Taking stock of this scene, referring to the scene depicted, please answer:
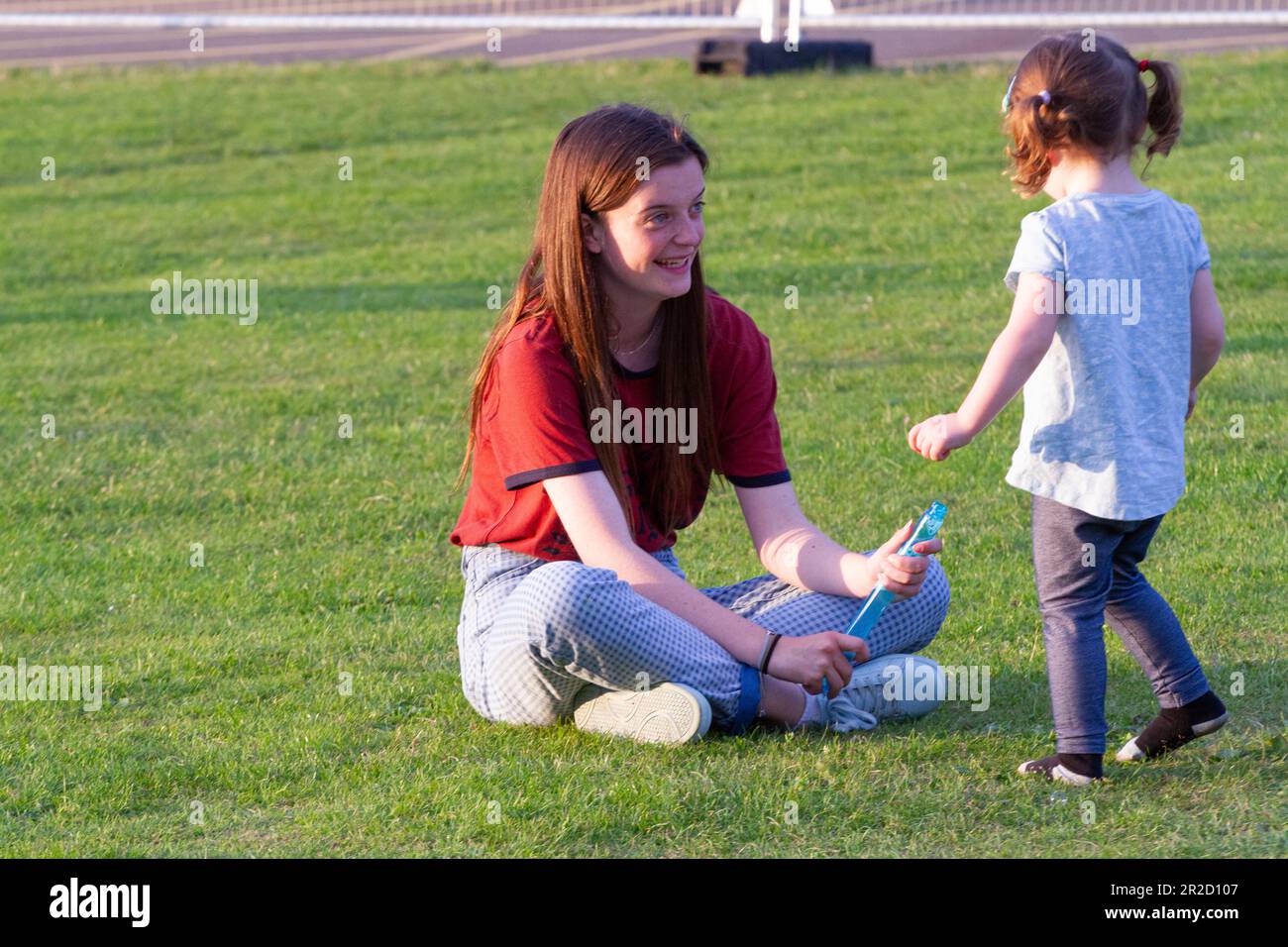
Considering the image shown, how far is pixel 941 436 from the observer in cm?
343

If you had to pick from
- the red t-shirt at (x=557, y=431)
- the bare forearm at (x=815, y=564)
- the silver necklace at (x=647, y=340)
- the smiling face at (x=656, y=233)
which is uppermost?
the smiling face at (x=656, y=233)

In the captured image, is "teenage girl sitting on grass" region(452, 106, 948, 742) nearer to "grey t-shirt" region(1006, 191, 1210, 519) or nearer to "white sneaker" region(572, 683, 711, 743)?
"white sneaker" region(572, 683, 711, 743)

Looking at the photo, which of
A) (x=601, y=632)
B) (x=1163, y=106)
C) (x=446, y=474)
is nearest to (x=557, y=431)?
(x=601, y=632)

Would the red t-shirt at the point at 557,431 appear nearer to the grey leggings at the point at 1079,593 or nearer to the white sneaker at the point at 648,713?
the white sneaker at the point at 648,713

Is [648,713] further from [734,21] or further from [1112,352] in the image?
[734,21]

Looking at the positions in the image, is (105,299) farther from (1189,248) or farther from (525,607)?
(1189,248)

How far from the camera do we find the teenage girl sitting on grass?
12.5ft

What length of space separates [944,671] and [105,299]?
21.8 feet

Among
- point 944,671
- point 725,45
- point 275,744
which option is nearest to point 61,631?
point 275,744

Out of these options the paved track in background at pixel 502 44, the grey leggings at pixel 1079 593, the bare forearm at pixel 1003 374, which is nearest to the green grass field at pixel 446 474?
the grey leggings at pixel 1079 593

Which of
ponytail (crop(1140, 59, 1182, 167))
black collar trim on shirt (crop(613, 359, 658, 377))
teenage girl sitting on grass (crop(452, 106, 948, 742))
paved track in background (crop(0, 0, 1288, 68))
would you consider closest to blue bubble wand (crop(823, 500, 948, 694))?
teenage girl sitting on grass (crop(452, 106, 948, 742))

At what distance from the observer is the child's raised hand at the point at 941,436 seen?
3422 mm

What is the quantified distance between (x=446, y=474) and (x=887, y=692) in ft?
8.89

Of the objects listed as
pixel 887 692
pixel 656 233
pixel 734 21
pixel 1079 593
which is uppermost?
pixel 734 21
